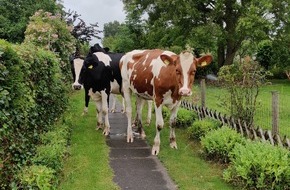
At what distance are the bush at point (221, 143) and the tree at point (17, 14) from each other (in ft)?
103

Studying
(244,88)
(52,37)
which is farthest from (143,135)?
(52,37)

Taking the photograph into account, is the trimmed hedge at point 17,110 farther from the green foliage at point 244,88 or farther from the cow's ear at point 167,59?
the green foliage at point 244,88

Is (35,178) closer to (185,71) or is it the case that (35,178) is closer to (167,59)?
(185,71)

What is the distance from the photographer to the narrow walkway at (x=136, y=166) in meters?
6.91

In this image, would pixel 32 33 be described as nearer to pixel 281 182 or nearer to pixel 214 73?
pixel 281 182

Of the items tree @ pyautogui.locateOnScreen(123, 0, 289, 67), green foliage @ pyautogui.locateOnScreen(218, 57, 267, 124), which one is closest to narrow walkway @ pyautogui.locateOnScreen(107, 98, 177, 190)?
green foliage @ pyautogui.locateOnScreen(218, 57, 267, 124)

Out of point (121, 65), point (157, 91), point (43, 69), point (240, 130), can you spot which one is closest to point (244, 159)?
point (240, 130)

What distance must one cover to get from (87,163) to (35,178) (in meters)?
2.64

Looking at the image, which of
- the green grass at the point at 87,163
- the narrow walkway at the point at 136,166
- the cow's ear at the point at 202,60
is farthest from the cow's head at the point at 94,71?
the cow's ear at the point at 202,60

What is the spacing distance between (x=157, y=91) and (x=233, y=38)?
2115cm

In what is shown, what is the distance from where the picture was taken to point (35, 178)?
218 inches

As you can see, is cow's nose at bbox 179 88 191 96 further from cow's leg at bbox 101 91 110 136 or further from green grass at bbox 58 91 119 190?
cow's leg at bbox 101 91 110 136

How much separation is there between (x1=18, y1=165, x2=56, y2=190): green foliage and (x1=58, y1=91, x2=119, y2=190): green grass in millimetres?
895

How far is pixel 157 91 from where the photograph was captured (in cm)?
897
